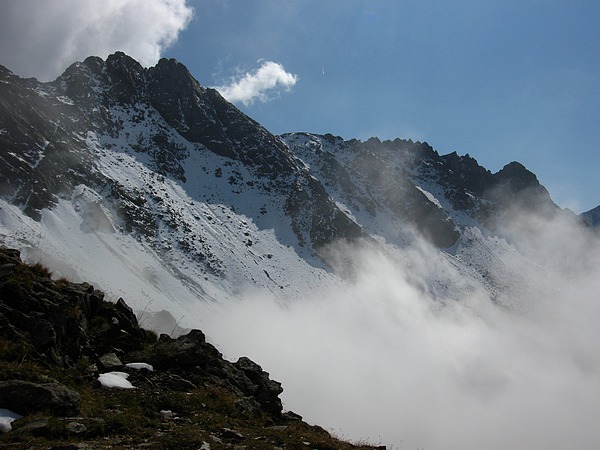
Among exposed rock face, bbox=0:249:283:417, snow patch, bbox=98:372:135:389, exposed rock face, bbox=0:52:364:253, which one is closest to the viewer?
exposed rock face, bbox=0:249:283:417

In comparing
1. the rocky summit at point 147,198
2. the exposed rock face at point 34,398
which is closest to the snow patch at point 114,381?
the exposed rock face at point 34,398

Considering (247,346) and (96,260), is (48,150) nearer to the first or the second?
(96,260)

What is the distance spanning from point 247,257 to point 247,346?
40714 mm

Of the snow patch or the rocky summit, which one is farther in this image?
the rocky summit

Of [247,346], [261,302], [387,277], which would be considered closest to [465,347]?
[387,277]

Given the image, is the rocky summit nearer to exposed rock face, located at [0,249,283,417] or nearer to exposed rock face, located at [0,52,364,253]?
exposed rock face, located at [0,52,364,253]

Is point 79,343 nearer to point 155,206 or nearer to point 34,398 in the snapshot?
point 34,398

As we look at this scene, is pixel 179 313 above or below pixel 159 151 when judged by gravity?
below

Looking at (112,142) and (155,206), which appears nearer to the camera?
(155,206)

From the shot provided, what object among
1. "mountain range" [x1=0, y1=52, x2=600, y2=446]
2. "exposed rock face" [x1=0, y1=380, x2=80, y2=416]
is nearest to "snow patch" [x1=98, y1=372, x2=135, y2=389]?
"exposed rock face" [x1=0, y1=380, x2=80, y2=416]

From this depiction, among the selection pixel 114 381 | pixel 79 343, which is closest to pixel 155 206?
pixel 79 343

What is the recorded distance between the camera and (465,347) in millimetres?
186750

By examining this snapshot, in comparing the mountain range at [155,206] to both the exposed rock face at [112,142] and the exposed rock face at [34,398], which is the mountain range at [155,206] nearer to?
the exposed rock face at [112,142]

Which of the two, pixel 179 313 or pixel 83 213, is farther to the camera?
pixel 83 213
